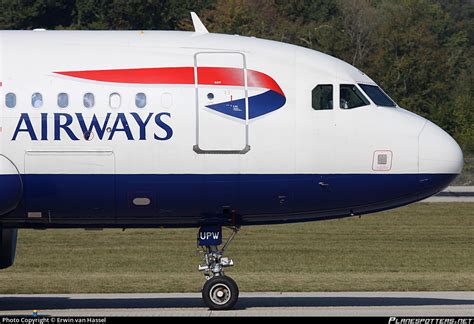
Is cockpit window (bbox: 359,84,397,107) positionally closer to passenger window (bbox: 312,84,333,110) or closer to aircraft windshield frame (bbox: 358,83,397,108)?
aircraft windshield frame (bbox: 358,83,397,108)

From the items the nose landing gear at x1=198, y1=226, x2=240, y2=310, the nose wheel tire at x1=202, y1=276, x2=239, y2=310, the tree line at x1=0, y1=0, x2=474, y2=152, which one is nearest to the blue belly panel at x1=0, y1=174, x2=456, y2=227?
the nose landing gear at x1=198, y1=226, x2=240, y2=310

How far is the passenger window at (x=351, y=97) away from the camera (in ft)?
72.0

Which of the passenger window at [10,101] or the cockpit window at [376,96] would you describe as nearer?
the passenger window at [10,101]

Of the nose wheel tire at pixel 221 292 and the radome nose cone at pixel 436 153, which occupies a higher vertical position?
the radome nose cone at pixel 436 153

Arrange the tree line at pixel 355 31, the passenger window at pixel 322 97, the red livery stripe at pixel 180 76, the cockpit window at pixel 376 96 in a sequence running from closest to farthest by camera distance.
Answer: the red livery stripe at pixel 180 76 → the passenger window at pixel 322 97 → the cockpit window at pixel 376 96 → the tree line at pixel 355 31

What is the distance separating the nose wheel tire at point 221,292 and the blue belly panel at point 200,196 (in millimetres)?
1033

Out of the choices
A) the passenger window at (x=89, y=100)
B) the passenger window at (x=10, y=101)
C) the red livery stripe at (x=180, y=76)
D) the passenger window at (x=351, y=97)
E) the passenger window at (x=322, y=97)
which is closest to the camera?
the passenger window at (x=10, y=101)

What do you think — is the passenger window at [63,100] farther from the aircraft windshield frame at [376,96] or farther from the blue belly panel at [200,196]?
the aircraft windshield frame at [376,96]

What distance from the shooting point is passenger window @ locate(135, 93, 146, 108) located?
21.4 metres

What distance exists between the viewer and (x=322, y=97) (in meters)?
21.9

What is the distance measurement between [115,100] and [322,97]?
337cm

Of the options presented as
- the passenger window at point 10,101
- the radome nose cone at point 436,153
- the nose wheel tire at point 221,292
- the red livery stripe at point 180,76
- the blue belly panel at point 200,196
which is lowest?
the nose wheel tire at point 221,292

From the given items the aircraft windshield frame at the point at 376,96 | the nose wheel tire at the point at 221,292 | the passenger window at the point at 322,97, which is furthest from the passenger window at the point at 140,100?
the aircraft windshield frame at the point at 376,96

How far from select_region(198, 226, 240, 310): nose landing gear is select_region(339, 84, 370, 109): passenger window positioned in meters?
2.93
